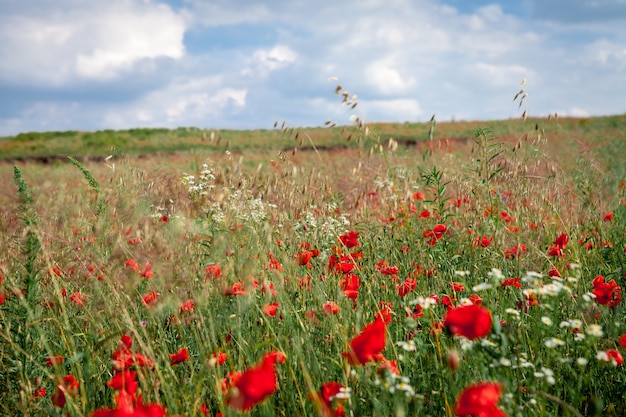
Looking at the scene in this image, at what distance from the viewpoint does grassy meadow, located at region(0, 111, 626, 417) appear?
166 centimetres

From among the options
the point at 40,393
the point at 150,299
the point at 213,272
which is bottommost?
the point at 40,393

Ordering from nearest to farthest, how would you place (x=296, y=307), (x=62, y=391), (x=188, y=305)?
(x=62, y=391) < (x=188, y=305) < (x=296, y=307)

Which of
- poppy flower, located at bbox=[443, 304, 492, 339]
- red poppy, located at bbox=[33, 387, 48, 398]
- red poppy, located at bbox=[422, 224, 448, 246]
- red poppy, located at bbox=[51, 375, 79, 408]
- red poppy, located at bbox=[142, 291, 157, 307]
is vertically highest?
poppy flower, located at bbox=[443, 304, 492, 339]

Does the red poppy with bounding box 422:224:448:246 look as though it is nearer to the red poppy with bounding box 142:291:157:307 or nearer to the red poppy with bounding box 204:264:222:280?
the red poppy with bounding box 204:264:222:280

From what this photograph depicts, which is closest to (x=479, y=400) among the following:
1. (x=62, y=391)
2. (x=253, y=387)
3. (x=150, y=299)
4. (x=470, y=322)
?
(x=470, y=322)

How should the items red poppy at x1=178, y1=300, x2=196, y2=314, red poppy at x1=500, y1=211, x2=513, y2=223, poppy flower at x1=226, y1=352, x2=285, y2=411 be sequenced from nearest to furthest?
1. poppy flower at x1=226, y1=352, x2=285, y2=411
2. red poppy at x1=178, y1=300, x2=196, y2=314
3. red poppy at x1=500, y1=211, x2=513, y2=223

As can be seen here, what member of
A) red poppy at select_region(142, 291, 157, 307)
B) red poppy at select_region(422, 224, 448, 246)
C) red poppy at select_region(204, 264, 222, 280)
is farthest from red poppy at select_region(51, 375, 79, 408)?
red poppy at select_region(422, 224, 448, 246)

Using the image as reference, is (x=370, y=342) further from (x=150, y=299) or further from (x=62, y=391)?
(x=150, y=299)

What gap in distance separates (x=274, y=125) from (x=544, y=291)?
6.48ft

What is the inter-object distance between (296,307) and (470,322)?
158 centimetres

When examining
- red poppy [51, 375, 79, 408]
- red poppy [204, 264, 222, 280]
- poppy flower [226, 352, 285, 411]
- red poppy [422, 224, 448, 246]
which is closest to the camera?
poppy flower [226, 352, 285, 411]

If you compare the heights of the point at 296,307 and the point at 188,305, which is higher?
the point at 188,305

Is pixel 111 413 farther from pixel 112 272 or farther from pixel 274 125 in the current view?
pixel 274 125

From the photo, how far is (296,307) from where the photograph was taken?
106 inches
